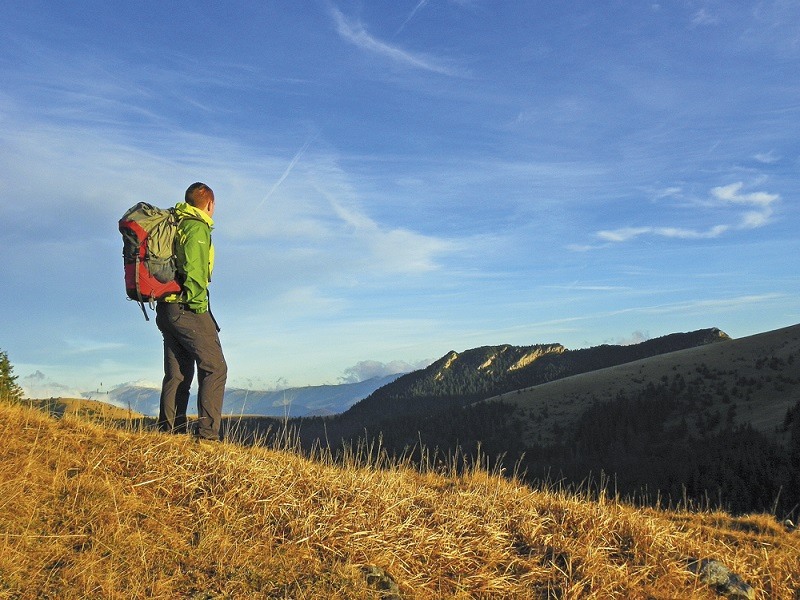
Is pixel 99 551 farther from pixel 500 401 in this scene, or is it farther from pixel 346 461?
pixel 500 401

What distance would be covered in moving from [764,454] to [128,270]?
4777 centimetres

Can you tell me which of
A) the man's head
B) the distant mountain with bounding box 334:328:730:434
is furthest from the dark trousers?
the distant mountain with bounding box 334:328:730:434

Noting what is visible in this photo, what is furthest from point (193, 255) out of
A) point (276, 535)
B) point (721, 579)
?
point (721, 579)

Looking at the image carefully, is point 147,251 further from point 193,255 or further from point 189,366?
point 189,366

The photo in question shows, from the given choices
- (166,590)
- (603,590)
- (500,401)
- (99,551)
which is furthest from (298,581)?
(500,401)

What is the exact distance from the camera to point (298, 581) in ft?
14.3

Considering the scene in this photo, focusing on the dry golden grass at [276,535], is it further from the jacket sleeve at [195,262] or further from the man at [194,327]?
the jacket sleeve at [195,262]

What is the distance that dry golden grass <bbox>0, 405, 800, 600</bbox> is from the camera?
13.9 feet

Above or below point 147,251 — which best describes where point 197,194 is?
above

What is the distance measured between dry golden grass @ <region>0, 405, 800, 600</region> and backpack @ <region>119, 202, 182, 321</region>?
62.5 inches

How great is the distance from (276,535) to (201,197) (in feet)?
13.6

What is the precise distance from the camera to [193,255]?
266 inches

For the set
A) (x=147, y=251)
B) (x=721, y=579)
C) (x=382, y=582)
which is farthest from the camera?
(x=147, y=251)

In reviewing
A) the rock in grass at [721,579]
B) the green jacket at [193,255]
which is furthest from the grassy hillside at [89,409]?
the rock in grass at [721,579]
